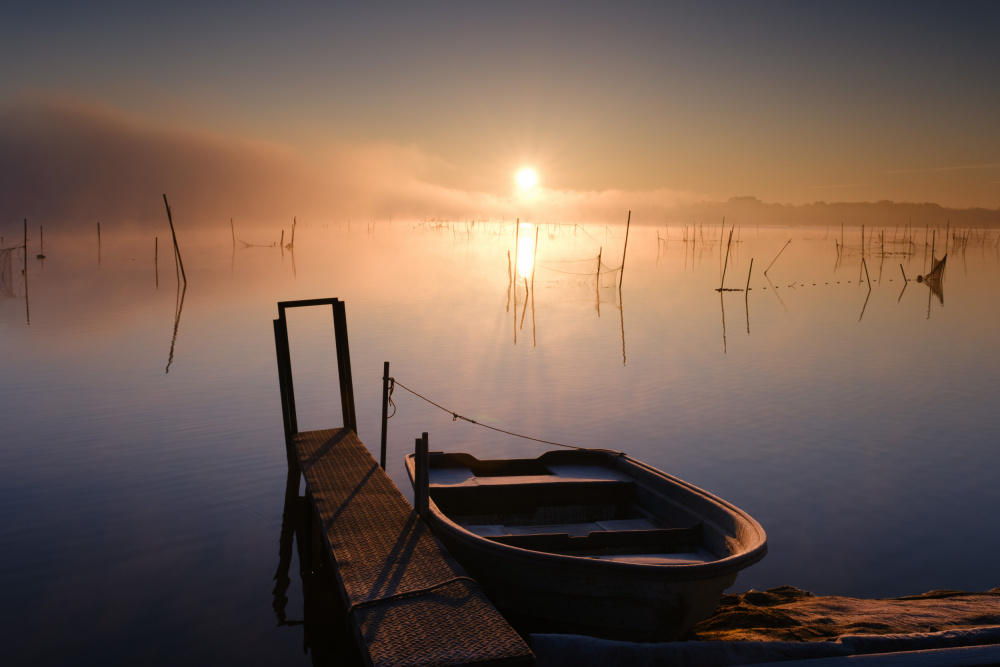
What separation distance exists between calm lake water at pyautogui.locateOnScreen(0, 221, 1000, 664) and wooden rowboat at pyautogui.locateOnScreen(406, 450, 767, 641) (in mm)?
1205

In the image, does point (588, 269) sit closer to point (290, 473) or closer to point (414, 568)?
point (290, 473)

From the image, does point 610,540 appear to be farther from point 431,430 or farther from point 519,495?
point 431,430

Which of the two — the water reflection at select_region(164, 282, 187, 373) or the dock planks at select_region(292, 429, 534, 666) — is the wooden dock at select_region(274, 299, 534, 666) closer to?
the dock planks at select_region(292, 429, 534, 666)

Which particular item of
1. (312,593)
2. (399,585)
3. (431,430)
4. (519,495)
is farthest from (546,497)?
(431,430)

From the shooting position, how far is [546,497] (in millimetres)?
6781

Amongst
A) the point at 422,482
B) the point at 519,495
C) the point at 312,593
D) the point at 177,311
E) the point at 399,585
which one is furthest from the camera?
the point at 177,311

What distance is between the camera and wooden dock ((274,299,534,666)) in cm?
384

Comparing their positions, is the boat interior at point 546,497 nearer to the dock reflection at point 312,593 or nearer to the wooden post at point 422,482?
the wooden post at point 422,482

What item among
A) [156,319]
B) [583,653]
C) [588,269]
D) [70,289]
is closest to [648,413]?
[583,653]

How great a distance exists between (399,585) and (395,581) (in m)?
0.07

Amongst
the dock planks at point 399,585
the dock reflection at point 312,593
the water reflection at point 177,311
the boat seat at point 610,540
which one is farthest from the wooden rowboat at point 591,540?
the water reflection at point 177,311

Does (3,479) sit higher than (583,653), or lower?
lower

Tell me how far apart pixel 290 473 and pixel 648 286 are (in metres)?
28.7

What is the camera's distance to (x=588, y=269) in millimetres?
50719
